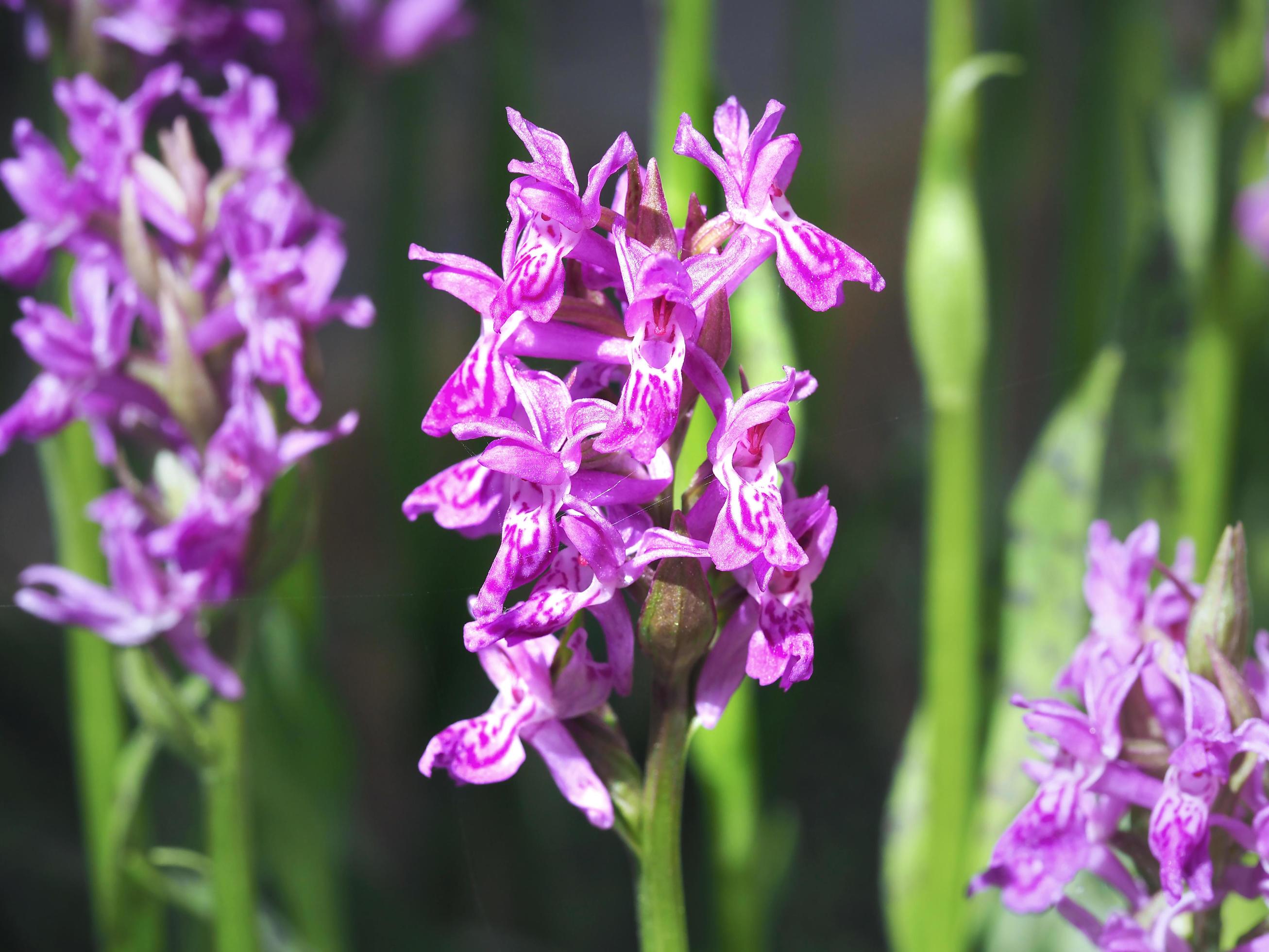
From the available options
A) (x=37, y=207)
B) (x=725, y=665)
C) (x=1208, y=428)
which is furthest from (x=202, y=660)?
(x=1208, y=428)

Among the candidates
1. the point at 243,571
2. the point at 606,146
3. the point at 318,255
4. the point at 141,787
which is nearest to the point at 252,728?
the point at 141,787

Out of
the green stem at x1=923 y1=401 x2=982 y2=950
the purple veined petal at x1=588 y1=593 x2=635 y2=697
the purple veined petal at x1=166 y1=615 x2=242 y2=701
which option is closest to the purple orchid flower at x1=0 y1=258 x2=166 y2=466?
the purple veined petal at x1=166 y1=615 x2=242 y2=701

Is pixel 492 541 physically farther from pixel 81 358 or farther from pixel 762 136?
pixel 762 136

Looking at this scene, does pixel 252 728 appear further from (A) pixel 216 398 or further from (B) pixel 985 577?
(B) pixel 985 577

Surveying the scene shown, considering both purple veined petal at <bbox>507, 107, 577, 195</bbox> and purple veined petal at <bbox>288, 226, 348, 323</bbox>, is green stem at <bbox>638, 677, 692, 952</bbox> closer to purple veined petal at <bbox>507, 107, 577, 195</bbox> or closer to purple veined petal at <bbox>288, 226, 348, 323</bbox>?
purple veined petal at <bbox>507, 107, 577, 195</bbox>

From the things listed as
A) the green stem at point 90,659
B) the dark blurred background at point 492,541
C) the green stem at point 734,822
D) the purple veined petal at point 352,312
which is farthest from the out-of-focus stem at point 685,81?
the green stem at point 90,659

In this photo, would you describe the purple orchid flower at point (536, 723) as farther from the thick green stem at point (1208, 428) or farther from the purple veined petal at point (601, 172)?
the thick green stem at point (1208, 428)
